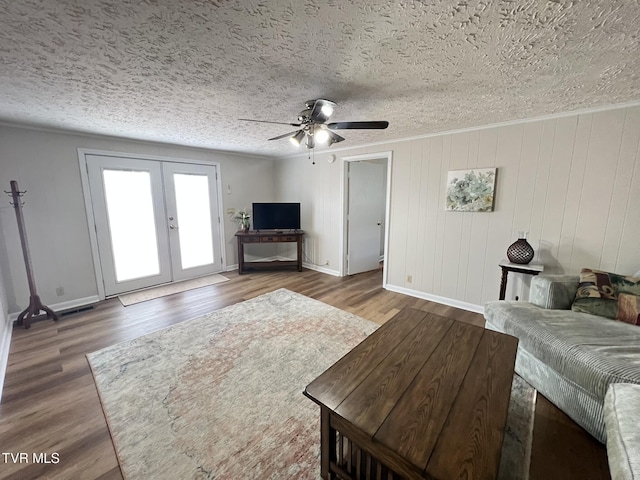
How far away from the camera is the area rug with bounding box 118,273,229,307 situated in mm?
3568

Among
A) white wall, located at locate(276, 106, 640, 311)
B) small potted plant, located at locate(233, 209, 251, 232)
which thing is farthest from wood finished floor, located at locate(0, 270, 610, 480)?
small potted plant, located at locate(233, 209, 251, 232)

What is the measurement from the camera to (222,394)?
6.04ft

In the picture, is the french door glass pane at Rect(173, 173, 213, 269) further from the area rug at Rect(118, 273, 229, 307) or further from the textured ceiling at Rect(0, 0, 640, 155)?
the textured ceiling at Rect(0, 0, 640, 155)

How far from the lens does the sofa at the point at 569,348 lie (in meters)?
1.43

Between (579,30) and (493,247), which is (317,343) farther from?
(579,30)

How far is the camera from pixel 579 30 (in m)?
1.23

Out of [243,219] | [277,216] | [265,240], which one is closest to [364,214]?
[277,216]

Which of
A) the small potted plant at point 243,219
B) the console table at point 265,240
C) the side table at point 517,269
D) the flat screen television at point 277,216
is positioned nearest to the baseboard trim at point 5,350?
the console table at point 265,240

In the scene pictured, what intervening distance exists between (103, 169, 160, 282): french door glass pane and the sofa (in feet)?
14.9

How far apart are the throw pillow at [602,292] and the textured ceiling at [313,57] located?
1.46 meters

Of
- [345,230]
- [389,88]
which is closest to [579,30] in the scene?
[389,88]

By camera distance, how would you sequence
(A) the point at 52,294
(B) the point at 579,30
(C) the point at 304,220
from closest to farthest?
(B) the point at 579,30
(A) the point at 52,294
(C) the point at 304,220

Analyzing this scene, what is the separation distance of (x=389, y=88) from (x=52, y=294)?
450 cm

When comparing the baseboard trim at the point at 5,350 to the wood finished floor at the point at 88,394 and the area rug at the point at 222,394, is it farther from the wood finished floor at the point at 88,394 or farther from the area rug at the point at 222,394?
the area rug at the point at 222,394
